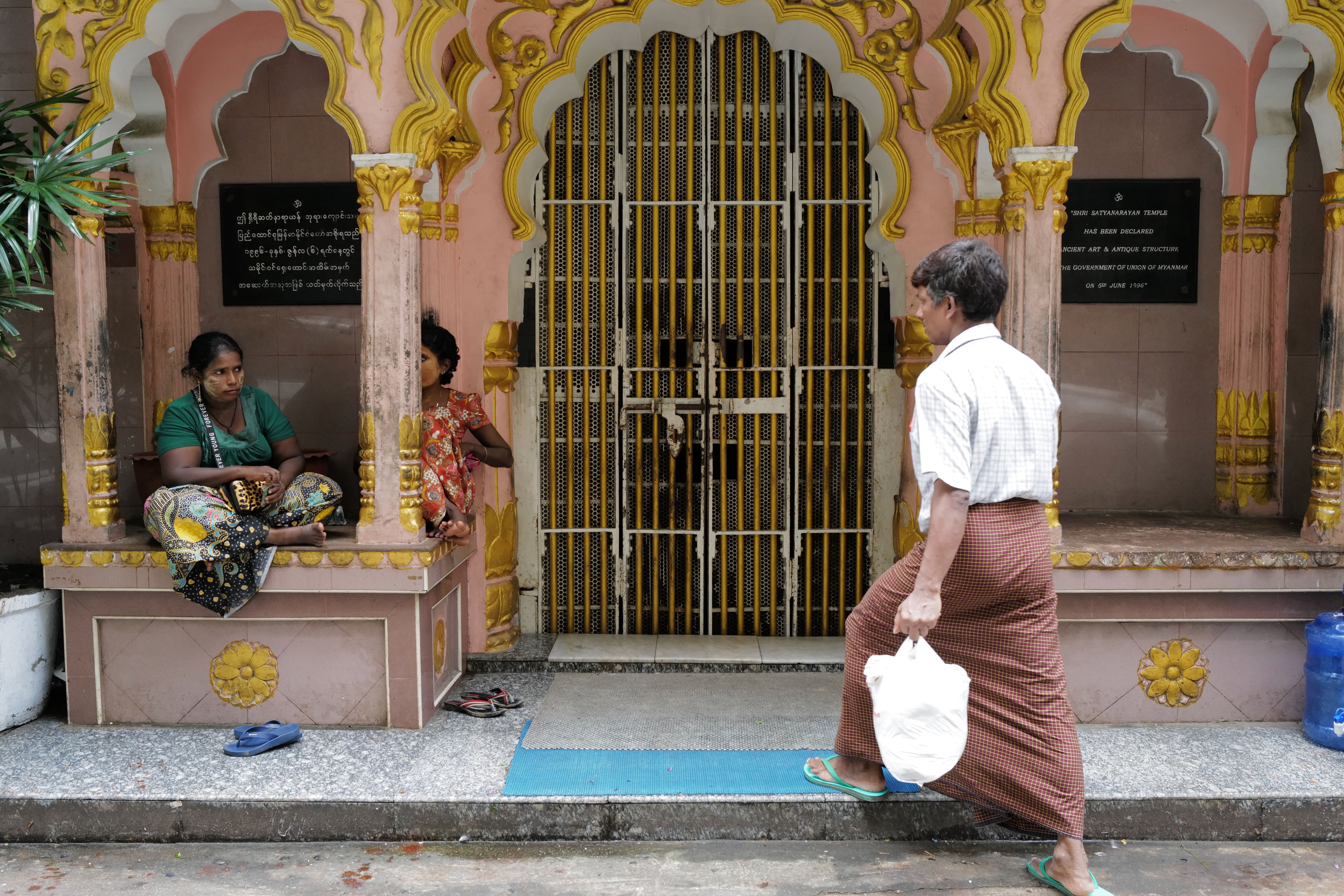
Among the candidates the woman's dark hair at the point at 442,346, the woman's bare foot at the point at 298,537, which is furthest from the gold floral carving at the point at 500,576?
the woman's bare foot at the point at 298,537

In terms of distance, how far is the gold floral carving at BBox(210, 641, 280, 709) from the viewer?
4230 mm

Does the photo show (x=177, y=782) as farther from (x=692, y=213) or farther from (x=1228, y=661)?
(x=1228, y=661)

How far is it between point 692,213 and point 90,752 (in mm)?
3574

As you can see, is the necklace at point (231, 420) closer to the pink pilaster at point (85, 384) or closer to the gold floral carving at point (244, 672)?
the pink pilaster at point (85, 384)

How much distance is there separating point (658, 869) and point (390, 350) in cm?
222

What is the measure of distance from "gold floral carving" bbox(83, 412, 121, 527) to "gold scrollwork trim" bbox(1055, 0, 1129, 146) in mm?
4012

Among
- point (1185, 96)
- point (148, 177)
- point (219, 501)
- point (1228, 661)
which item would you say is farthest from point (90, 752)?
point (1185, 96)

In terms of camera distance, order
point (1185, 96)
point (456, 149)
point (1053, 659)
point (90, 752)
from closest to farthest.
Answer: point (1053, 659)
point (90, 752)
point (456, 149)
point (1185, 96)

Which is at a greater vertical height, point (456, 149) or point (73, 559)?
point (456, 149)

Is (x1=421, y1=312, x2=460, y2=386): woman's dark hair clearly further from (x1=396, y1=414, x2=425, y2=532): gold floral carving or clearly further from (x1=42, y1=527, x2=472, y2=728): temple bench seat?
(x1=42, y1=527, x2=472, y2=728): temple bench seat

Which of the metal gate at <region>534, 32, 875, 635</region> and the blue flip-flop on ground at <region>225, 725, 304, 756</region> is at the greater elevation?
the metal gate at <region>534, 32, 875, 635</region>

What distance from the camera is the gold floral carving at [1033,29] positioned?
4.02m

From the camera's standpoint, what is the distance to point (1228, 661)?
4.27 m

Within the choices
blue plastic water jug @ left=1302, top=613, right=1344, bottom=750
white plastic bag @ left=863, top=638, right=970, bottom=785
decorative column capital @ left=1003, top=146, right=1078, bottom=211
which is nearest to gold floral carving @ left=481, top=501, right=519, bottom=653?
white plastic bag @ left=863, top=638, right=970, bottom=785
